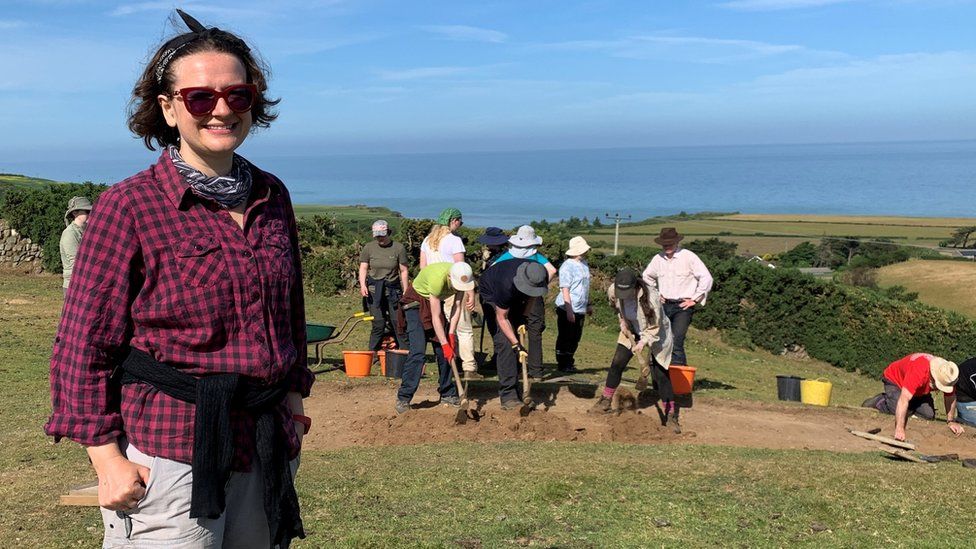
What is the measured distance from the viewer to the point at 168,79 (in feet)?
8.50

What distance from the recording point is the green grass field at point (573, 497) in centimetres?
582

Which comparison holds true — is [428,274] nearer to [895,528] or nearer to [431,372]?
[431,372]

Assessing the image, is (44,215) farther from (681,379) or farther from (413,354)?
(681,379)

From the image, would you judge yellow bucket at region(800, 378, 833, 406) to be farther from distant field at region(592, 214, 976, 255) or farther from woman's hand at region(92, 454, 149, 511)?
distant field at region(592, 214, 976, 255)

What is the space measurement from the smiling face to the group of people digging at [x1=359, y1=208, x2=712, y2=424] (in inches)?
280

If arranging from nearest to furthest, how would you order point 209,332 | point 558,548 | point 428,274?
point 209,332
point 558,548
point 428,274

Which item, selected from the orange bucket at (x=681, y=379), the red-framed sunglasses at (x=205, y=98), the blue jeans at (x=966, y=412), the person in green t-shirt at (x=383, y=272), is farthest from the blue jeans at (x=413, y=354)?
the red-framed sunglasses at (x=205, y=98)

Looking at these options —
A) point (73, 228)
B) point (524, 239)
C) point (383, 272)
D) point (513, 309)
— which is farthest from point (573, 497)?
point (73, 228)

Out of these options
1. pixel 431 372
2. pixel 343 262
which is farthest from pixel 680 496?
pixel 343 262

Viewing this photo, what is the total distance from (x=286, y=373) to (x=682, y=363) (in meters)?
10.6

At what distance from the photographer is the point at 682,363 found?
12.7 meters

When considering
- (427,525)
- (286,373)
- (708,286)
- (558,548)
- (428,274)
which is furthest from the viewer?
(708,286)

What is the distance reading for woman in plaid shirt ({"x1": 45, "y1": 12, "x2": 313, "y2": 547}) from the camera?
95.0 inches

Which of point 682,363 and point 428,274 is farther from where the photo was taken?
point 682,363
